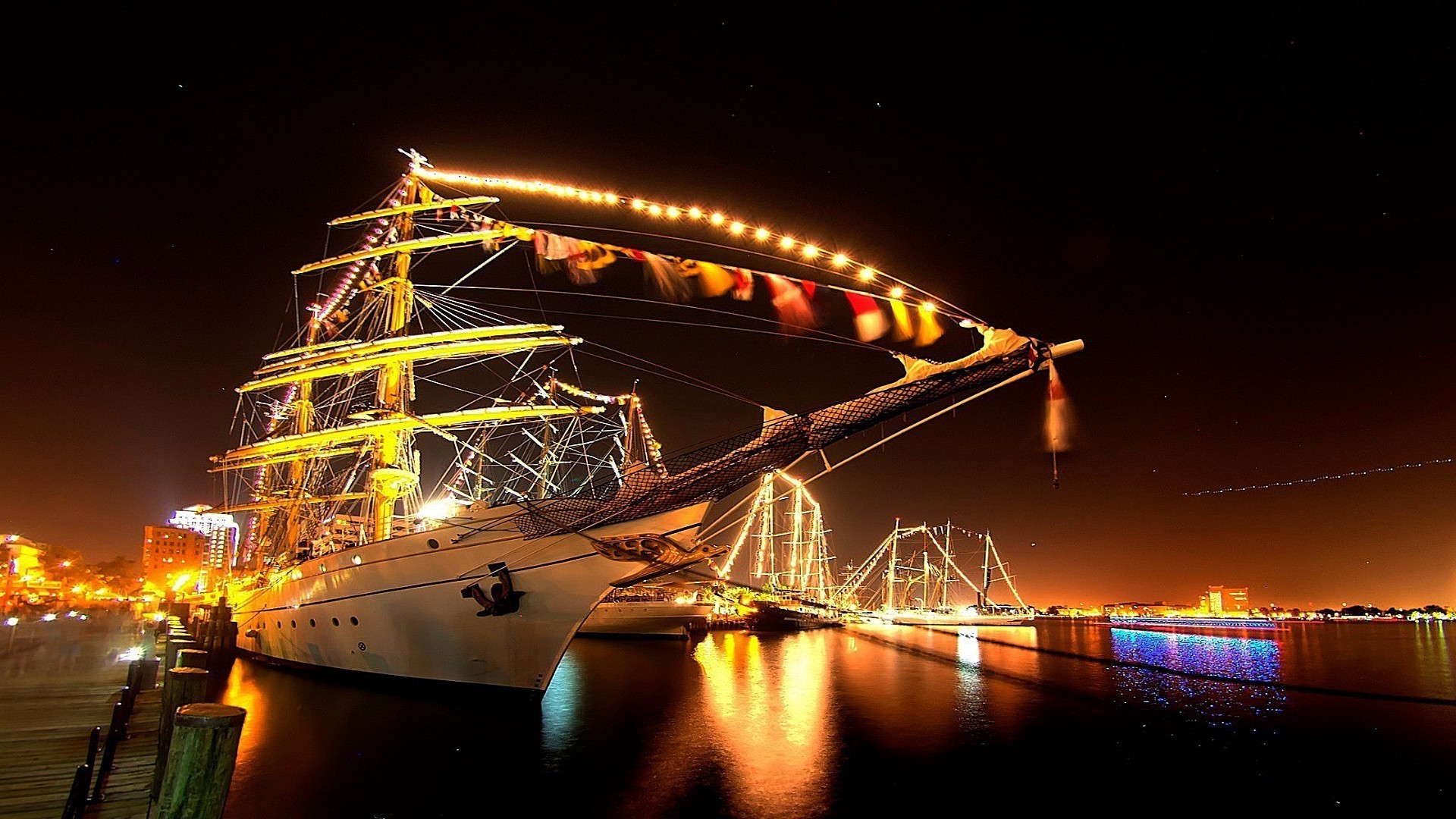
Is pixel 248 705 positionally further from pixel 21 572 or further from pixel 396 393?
pixel 21 572

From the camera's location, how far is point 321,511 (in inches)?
1529

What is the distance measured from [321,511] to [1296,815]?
134ft

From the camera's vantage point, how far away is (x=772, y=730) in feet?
54.9

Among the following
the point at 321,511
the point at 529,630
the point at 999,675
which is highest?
the point at 321,511

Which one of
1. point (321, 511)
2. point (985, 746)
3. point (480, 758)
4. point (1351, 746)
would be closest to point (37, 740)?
point (480, 758)

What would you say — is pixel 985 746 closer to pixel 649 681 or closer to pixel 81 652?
pixel 649 681

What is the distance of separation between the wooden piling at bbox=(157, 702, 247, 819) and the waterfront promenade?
478 centimetres

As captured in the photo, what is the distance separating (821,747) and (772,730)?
1.90m

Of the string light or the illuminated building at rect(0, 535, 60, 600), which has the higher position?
the string light

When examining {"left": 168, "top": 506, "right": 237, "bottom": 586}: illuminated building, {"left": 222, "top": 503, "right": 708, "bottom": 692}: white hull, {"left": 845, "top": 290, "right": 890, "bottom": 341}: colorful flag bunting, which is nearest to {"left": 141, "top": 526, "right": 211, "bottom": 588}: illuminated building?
{"left": 168, "top": 506, "right": 237, "bottom": 586}: illuminated building

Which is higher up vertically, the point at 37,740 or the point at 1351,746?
the point at 37,740

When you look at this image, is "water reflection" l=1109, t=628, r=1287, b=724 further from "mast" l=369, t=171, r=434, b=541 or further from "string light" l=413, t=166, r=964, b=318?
"mast" l=369, t=171, r=434, b=541

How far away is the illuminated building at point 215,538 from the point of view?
4934 centimetres

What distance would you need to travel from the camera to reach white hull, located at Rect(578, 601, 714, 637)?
49.8m
